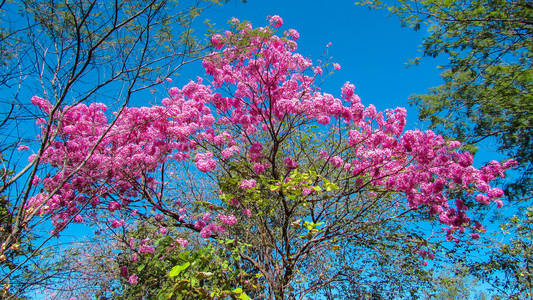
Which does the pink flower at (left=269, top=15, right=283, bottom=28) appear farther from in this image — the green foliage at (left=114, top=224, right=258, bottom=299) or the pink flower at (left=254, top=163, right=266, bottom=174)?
the green foliage at (left=114, top=224, right=258, bottom=299)

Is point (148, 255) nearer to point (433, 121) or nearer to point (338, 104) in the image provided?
point (338, 104)

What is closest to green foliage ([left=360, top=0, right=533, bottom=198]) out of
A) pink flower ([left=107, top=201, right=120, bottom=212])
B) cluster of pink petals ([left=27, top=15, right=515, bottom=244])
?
cluster of pink petals ([left=27, top=15, right=515, bottom=244])

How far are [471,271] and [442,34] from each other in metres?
5.14

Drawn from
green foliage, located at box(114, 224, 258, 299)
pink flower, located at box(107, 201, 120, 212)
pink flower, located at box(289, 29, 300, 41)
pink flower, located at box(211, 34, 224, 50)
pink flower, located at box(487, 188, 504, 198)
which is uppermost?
pink flower, located at box(289, 29, 300, 41)

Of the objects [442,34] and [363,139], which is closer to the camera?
[363,139]

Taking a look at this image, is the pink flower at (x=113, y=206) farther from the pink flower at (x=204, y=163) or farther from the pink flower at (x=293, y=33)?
the pink flower at (x=293, y=33)

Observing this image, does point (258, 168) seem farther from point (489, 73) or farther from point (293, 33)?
point (489, 73)

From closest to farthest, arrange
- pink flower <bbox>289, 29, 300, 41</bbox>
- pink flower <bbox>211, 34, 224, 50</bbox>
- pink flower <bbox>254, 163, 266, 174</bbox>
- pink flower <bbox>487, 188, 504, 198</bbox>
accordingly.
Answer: pink flower <bbox>211, 34, 224, 50</bbox>
pink flower <bbox>487, 188, 504, 198</bbox>
pink flower <bbox>254, 163, 266, 174</bbox>
pink flower <bbox>289, 29, 300, 41</bbox>

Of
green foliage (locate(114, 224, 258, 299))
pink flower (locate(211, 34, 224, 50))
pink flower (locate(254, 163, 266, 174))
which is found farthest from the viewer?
pink flower (locate(254, 163, 266, 174))

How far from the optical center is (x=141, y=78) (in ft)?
10.8

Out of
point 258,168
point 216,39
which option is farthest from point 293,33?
point 258,168

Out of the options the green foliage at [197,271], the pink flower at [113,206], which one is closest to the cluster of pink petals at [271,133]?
the pink flower at [113,206]

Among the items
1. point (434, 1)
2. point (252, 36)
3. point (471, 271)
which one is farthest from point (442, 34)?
point (471, 271)

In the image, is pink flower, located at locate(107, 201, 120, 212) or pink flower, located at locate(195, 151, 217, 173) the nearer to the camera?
pink flower, located at locate(195, 151, 217, 173)
